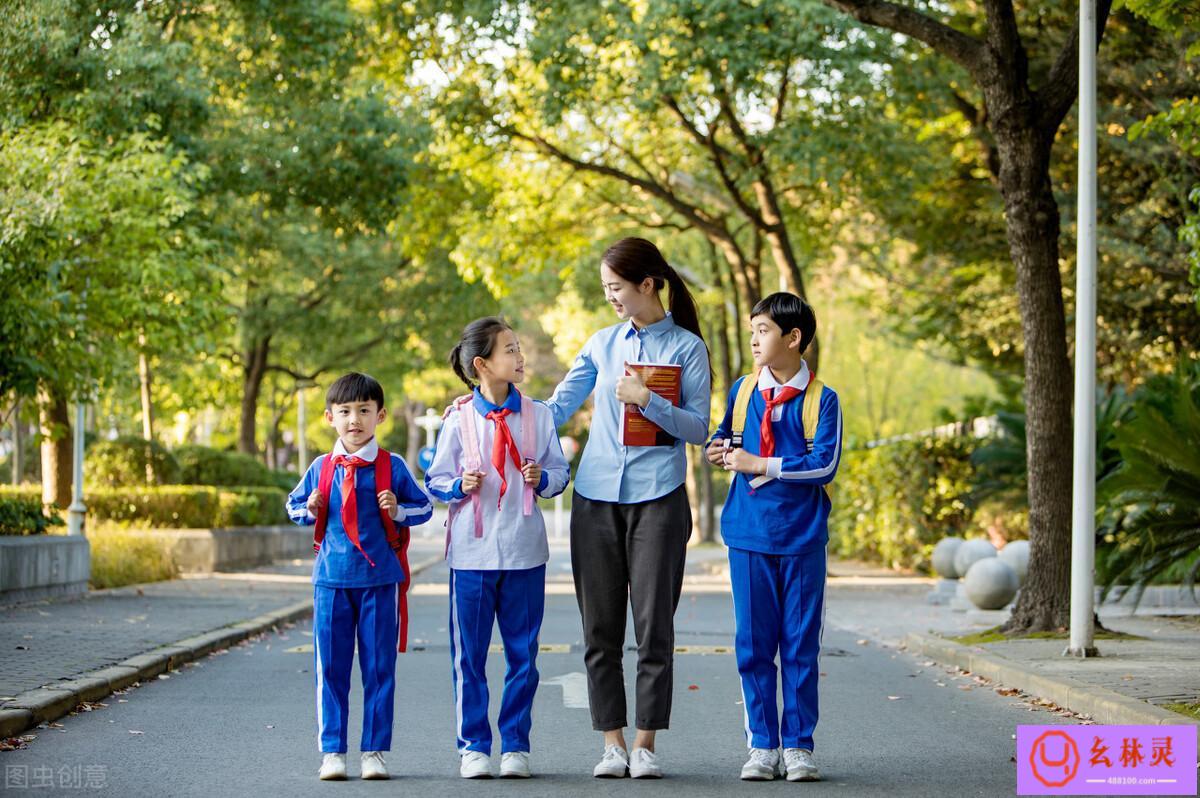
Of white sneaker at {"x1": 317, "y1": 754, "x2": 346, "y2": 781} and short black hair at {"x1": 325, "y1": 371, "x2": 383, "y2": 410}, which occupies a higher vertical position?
short black hair at {"x1": 325, "y1": 371, "x2": 383, "y2": 410}

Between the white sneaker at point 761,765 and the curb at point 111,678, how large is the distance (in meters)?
3.35

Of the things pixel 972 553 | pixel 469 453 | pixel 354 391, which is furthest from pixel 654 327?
pixel 972 553

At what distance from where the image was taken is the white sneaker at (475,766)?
6.48 m

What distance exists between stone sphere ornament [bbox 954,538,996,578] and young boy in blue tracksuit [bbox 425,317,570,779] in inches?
541

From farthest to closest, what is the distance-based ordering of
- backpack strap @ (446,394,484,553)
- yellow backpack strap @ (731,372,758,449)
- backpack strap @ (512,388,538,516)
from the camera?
yellow backpack strap @ (731,372,758,449)
backpack strap @ (512,388,538,516)
backpack strap @ (446,394,484,553)

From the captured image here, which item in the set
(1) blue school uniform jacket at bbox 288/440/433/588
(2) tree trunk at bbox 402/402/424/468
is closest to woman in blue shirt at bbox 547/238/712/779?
(1) blue school uniform jacket at bbox 288/440/433/588

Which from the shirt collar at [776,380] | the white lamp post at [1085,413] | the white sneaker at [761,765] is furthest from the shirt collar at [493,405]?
the white lamp post at [1085,413]

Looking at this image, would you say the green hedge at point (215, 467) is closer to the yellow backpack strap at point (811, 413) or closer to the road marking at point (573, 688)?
the road marking at point (573, 688)

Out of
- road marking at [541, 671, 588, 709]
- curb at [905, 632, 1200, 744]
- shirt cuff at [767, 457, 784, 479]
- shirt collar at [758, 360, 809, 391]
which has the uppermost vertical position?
shirt collar at [758, 360, 809, 391]

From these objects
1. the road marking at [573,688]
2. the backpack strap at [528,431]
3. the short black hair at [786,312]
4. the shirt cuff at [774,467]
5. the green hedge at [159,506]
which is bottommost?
the road marking at [573,688]

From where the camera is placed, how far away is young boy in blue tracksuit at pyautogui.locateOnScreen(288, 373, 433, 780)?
21.4ft

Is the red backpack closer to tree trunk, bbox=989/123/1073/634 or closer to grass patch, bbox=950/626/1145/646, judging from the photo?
grass patch, bbox=950/626/1145/646

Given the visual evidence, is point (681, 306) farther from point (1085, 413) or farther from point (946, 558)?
point (946, 558)

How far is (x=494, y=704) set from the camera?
9.31 metres
